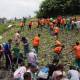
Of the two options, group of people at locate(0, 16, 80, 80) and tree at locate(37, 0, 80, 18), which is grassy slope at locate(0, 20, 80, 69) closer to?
group of people at locate(0, 16, 80, 80)

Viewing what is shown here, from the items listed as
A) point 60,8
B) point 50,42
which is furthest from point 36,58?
point 60,8

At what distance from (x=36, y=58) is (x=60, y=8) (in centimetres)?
4058

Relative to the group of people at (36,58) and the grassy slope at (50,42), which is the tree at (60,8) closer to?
the grassy slope at (50,42)

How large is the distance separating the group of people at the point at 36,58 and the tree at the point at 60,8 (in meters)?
14.4

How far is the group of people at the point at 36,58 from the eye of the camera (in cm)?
1450

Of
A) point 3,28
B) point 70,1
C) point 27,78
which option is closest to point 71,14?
point 70,1

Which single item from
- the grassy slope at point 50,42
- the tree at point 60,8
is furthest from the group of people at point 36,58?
the tree at point 60,8

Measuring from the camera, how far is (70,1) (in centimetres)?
6059

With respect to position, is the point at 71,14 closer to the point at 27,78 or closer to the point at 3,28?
the point at 3,28

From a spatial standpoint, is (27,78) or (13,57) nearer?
(27,78)

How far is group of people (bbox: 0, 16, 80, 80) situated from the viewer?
14.5 m

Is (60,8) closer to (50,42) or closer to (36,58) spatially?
(50,42)

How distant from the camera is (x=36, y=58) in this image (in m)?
20.4

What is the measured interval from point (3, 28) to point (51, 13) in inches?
301
